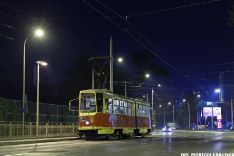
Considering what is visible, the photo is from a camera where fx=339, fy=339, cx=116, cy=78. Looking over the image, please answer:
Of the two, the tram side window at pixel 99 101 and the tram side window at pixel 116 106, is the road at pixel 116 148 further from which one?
the tram side window at pixel 116 106

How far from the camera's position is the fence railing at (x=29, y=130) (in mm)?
26672

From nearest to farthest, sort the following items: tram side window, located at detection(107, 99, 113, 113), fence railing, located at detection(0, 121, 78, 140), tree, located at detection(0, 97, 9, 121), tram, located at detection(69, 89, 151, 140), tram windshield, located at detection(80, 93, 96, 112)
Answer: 1. tram, located at detection(69, 89, 151, 140)
2. tram windshield, located at detection(80, 93, 96, 112)
3. tram side window, located at detection(107, 99, 113, 113)
4. fence railing, located at detection(0, 121, 78, 140)
5. tree, located at detection(0, 97, 9, 121)

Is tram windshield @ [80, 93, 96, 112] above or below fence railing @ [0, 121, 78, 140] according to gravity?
above

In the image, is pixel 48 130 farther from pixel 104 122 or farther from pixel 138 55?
pixel 138 55

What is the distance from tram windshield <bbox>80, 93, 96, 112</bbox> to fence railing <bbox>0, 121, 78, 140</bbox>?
603cm

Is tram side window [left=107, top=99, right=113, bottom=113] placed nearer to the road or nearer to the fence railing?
the road

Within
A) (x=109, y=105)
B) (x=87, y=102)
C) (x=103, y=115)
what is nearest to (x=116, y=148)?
(x=103, y=115)

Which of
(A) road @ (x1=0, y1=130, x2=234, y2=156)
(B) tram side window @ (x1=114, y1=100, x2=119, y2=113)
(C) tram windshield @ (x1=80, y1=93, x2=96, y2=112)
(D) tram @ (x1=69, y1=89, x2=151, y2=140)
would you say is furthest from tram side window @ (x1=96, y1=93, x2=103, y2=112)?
(A) road @ (x1=0, y1=130, x2=234, y2=156)

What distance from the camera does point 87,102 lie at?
25812 mm

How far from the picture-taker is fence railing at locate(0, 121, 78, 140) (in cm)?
2667

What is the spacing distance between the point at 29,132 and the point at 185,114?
95903 millimetres

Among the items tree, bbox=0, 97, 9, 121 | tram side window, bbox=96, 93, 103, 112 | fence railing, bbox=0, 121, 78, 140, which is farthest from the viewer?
tree, bbox=0, 97, 9, 121

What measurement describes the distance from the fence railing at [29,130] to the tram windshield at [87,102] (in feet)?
19.8

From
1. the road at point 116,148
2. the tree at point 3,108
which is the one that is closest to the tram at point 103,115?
the road at point 116,148
